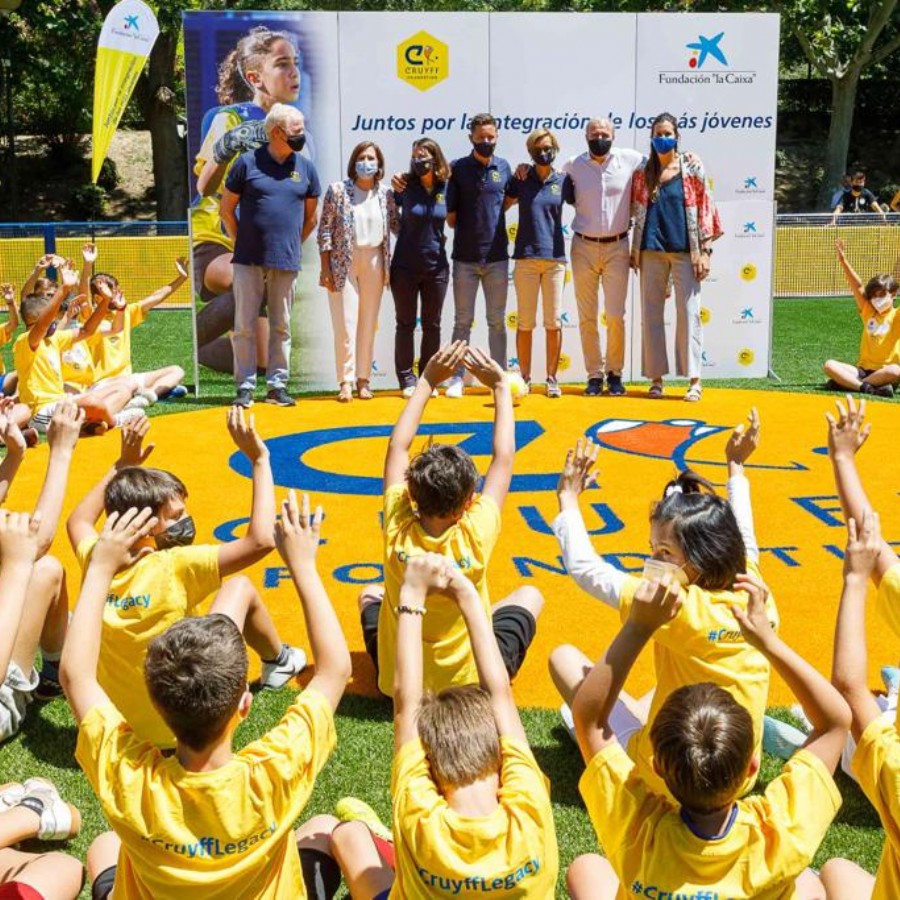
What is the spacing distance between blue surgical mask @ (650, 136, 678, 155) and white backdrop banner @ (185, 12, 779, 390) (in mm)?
1184

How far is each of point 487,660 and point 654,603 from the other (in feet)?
1.66

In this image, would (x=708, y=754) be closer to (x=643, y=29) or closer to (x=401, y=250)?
(x=401, y=250)

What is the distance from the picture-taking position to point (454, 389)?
409 inches

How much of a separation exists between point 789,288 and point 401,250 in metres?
11.1

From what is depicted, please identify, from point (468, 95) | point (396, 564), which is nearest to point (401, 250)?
point (468, 95)

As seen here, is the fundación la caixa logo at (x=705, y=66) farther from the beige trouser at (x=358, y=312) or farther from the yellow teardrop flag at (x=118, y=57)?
the yellow teardrop flag at (x=118, y=57)

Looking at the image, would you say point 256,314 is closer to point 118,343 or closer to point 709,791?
point 118,343

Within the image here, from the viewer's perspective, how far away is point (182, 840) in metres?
2.62

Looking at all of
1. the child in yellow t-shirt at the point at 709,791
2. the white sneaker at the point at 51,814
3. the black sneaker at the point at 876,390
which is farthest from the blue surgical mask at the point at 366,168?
the child in yellow t-shirt at the point at 709,791

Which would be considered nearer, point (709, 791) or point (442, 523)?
point (709, 791)

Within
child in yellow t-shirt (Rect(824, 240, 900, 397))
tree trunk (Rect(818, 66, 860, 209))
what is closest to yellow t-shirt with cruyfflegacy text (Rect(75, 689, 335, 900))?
child in yellow t-shirt (Rect(824, 240, 900, 397))

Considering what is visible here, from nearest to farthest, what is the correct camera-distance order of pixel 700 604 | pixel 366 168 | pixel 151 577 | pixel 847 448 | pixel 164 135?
pixel 700 604 → pixel 847 448 → pixel 151 577 → pixel 366 168 → pixel 164 135

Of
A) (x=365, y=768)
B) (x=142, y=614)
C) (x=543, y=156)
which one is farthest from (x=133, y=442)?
(x=543, y=156)

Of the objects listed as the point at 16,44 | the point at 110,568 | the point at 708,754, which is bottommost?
the point at 708,754
